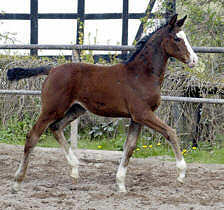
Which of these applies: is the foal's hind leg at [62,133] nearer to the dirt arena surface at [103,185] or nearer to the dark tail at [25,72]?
the dirt arena surface at [103,185]

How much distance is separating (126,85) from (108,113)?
343 mm

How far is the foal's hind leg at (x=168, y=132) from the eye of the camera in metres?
3.49

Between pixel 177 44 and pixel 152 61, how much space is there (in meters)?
0.29

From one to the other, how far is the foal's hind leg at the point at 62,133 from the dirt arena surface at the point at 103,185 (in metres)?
0.17

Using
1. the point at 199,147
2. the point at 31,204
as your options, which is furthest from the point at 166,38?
the point at 199,147

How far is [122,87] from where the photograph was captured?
12.3ft

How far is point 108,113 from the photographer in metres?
3.85

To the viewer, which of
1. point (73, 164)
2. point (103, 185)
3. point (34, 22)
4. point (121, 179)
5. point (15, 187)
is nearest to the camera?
point (15, 187)

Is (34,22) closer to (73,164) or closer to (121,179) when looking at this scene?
(73,164)

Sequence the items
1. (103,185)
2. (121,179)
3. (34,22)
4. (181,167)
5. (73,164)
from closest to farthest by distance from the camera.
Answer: (181,167)
(121,179)
(103,185)
(73,164)
(34,22)

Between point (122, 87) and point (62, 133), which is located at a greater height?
point (122, 87)

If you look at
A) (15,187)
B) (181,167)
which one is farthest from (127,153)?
(15,187)

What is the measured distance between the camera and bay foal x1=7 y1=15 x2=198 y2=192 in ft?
12.0

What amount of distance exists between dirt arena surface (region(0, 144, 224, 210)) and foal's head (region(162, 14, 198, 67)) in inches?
48.3
